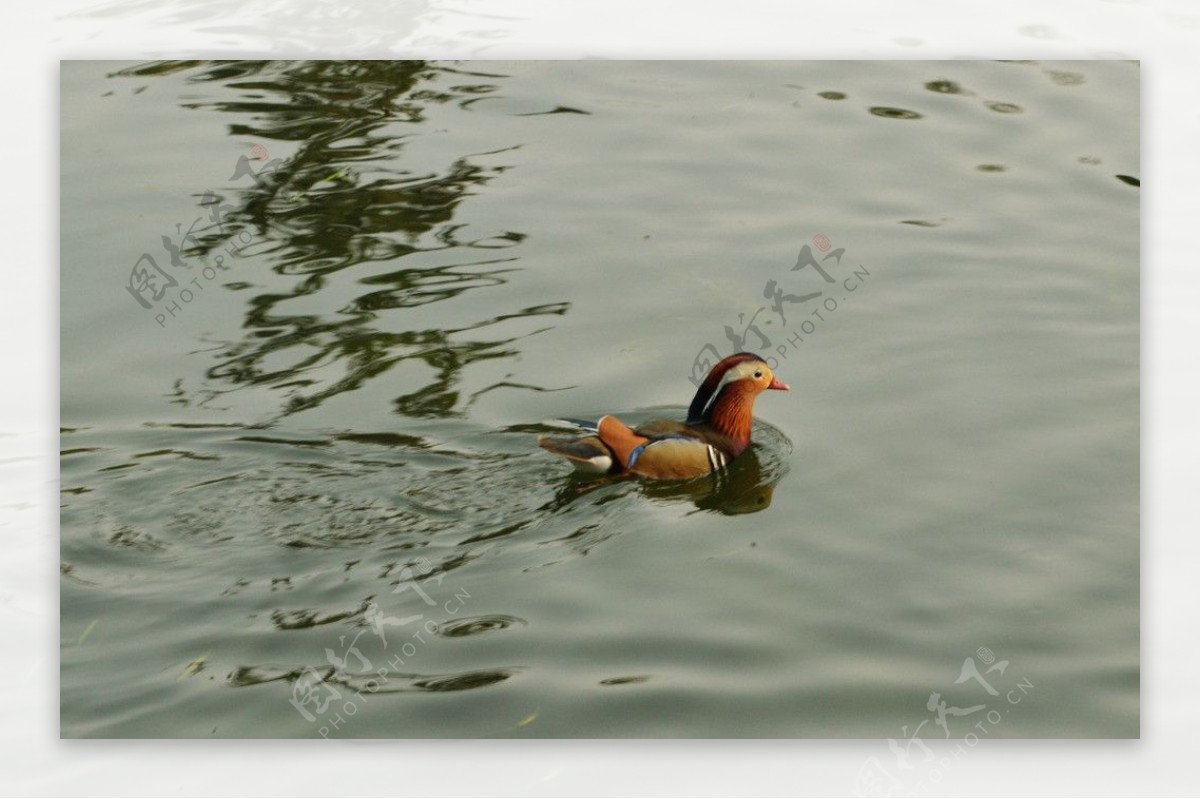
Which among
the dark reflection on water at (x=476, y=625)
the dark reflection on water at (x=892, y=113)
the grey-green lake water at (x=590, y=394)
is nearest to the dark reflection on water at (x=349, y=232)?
the grey-green lake water at (x=590, y=394)

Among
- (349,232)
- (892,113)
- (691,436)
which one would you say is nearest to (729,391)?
(691,436)

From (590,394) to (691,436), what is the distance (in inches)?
17.5

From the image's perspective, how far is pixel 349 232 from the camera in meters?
7.62

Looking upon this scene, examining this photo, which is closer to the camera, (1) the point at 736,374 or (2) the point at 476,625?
(2) the point at 476,625

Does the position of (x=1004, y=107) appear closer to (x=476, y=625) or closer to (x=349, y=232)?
(x=349, y=232)

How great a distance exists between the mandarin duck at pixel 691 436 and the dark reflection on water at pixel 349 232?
1.54 feet

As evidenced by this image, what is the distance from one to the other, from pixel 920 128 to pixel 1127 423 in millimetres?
1601

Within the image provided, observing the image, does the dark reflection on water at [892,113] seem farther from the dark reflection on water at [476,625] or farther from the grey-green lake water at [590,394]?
the dark reflection on water at [476,625]

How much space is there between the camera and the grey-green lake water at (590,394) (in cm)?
595

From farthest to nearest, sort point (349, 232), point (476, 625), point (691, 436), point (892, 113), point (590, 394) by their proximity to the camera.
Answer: point (349, 232) < point (892, 113) < point (590, 394) < point (691, 436) < point (476, 625)

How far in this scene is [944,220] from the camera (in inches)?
299

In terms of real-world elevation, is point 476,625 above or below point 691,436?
below

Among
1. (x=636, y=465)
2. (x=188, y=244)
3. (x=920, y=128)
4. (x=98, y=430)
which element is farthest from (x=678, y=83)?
(x=98, y=430)

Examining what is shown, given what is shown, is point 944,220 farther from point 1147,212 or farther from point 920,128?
point 1147,212
